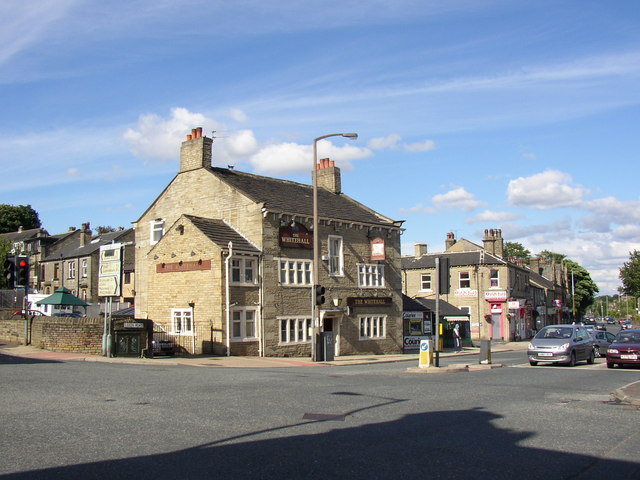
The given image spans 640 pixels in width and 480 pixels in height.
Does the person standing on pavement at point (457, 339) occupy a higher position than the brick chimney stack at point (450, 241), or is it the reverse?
the brick chimney stack at point (450, 241)

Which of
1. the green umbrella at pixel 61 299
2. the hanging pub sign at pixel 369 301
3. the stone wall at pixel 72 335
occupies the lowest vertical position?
the stone wall at pixel 72 335

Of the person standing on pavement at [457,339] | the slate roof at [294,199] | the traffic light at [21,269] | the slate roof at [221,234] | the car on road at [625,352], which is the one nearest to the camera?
the car on road at [625,352]

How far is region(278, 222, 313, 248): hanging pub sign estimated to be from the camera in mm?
32125

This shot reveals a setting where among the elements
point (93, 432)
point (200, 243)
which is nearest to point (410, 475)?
point (93, 432)

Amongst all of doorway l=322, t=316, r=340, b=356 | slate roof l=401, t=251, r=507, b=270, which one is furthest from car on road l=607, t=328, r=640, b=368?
slate roof l=401, t=251, r=507, b=270

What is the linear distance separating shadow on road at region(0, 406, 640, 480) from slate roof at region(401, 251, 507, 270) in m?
45.1

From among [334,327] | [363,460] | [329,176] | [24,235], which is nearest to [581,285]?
[329,176]

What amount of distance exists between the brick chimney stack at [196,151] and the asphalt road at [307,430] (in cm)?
1917

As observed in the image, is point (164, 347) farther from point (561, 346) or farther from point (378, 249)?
point (561, 346)

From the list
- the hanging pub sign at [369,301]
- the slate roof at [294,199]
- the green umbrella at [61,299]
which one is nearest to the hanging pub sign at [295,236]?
the slate roof at [294,199]

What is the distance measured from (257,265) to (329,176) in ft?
38.2

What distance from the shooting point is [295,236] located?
32781mm

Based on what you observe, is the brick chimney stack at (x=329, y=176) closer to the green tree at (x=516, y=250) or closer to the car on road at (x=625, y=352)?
the car on road at (x=625, y=352)

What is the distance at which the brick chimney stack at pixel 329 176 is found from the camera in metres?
40.5
